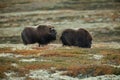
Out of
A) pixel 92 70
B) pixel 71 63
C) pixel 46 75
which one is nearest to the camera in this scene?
pixel 46 75

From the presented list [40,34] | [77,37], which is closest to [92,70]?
[77,37]

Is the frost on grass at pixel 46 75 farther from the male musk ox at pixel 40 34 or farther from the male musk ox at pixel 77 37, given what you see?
the male musk ox at pixel 40 34

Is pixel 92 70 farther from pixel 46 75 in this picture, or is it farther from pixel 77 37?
pixel 77 37

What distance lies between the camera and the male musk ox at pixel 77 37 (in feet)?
128

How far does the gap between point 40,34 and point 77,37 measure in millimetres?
4578

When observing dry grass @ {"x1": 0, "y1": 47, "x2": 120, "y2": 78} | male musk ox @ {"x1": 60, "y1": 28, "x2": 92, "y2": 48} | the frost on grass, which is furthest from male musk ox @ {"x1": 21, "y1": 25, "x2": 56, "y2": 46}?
the frost on grass

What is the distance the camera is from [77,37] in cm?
3919

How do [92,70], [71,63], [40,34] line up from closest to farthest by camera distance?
[92,70] → [71,63] → [40,34]

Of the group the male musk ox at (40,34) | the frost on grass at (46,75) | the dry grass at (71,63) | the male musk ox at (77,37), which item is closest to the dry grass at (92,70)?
the dry grass at (71,63)

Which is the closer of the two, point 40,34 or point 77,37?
point 77,37

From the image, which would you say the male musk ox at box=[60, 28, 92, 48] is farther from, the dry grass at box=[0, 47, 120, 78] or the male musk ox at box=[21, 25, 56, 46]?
the dry grass at box=[0, 47, 120, 78]

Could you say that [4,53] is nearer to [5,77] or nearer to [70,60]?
[70,60]

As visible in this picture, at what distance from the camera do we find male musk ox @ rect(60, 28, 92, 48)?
39.0m

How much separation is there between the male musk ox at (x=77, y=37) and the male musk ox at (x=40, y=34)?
71.6 inches
